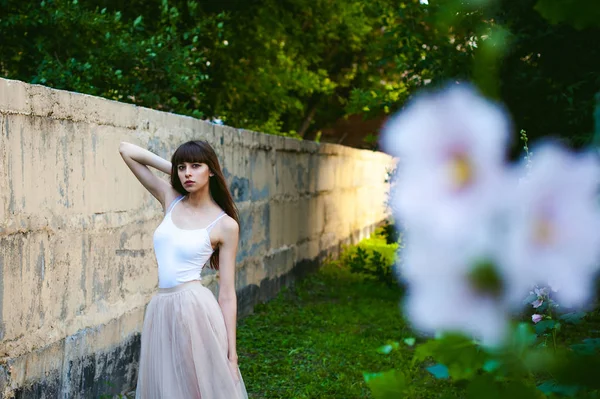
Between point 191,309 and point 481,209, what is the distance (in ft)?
10.1

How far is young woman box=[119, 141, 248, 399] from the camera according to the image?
350cm

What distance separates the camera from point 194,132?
19.3 feet

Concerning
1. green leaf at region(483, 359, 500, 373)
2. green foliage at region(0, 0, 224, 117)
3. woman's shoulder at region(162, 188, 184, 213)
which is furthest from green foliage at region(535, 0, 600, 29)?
green foliage at region(0, 0, 224, 117)

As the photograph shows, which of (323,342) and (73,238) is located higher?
(73,238)

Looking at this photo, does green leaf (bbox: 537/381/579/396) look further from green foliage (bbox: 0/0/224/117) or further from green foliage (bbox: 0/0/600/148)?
green foliage (bbox: 0/0/224/117)

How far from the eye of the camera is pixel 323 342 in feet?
20.2

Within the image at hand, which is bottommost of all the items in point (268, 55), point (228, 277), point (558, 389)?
point (228, 277)

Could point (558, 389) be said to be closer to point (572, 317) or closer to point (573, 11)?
point (573, 11)

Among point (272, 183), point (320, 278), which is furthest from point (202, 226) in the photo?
point (320, 278)

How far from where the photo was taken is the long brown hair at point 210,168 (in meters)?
3.76

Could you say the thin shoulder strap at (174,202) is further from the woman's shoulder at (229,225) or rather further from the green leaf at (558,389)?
the green leaf at (558,389)

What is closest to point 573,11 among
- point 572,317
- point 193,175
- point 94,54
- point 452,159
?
point 452,159

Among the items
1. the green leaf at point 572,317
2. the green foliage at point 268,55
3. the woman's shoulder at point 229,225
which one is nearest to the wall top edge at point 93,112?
the woman's shoulder at point 229,225

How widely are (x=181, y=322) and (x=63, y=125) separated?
3.78 ft
